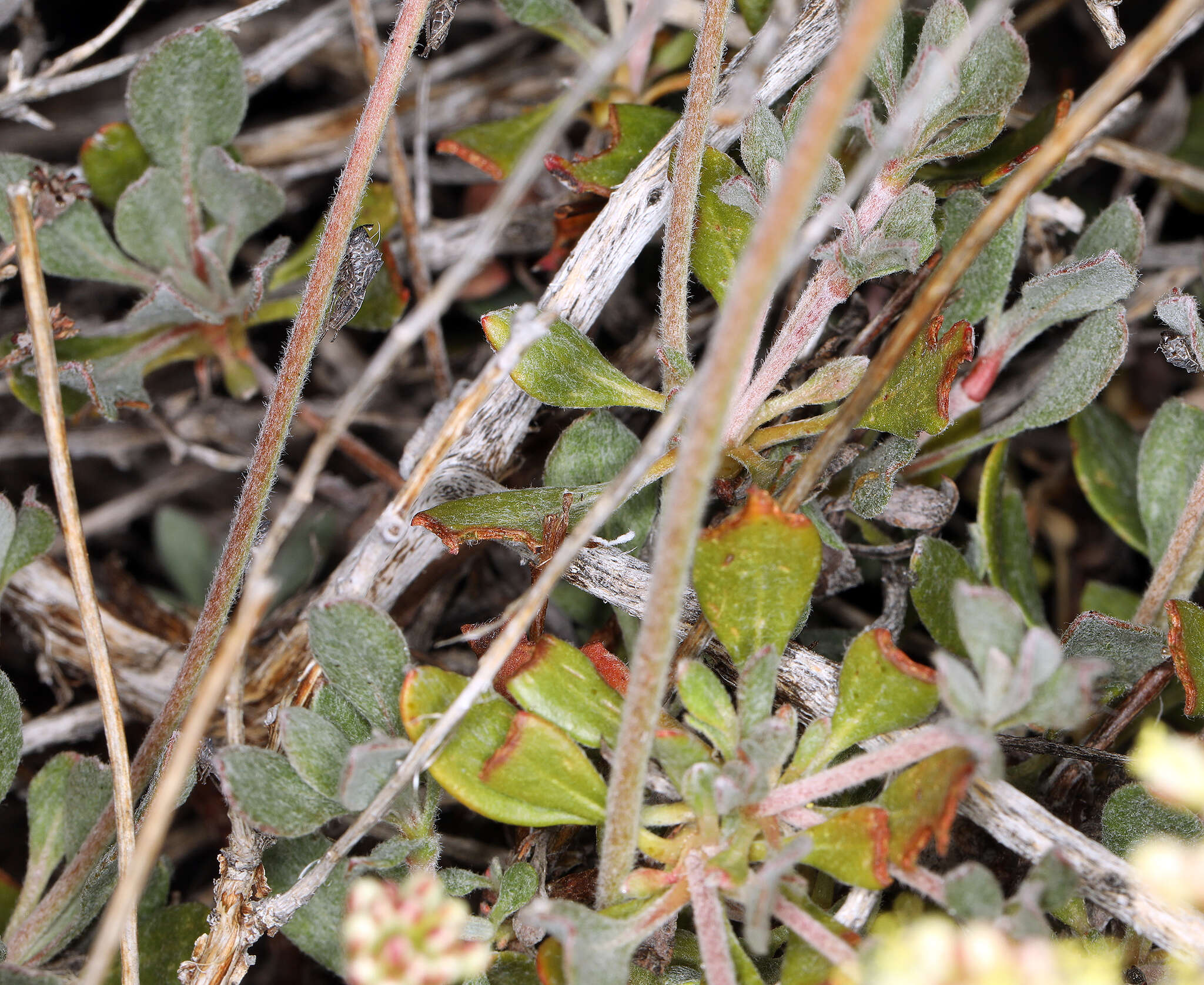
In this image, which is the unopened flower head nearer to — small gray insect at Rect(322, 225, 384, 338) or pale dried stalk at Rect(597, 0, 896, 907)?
pale dried stalk at Rect(597, 0, 896, 907)

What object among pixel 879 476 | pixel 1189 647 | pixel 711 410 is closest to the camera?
pixel 711 410

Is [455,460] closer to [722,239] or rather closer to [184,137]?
[722,239]

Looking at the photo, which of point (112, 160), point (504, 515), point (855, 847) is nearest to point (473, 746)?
point (504, 515)

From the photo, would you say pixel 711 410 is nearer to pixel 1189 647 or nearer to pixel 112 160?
pixel 1189 647

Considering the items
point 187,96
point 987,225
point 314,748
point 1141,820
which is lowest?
point 1141,820

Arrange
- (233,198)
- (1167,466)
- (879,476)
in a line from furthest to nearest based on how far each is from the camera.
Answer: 1. (233,198)
2. (1167,466)
3. (879,476)

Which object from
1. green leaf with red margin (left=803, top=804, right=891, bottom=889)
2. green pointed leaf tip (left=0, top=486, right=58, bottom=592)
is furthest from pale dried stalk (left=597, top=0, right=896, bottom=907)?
green pointed leaf tip (left=0, top=486, right=58, bottom=592)

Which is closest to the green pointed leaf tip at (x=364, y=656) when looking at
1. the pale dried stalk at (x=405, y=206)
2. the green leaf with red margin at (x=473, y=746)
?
the green leaf with red margin at (x=473, y=746)
